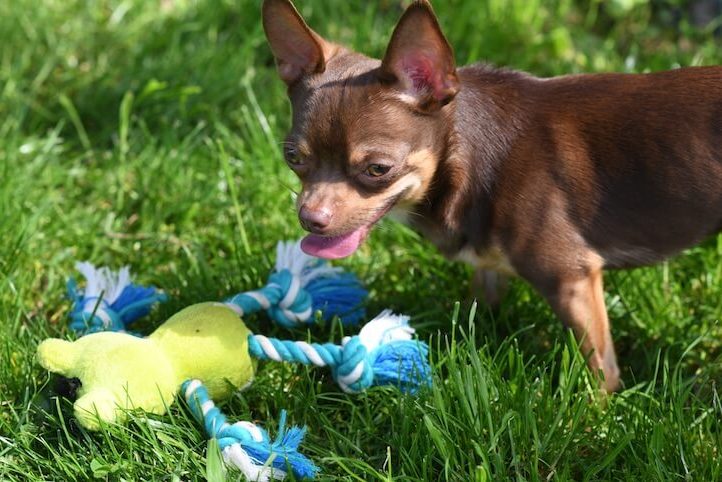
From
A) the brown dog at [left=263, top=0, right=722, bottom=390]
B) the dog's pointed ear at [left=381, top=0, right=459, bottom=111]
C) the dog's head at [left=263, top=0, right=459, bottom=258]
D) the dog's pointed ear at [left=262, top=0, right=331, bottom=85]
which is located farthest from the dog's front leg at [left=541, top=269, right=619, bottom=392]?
the dog's pointed ear at [left=262, top=0, right=331, bottom=85]

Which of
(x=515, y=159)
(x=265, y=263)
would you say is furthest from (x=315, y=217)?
(x=265, y=263)

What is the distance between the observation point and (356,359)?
323 cm

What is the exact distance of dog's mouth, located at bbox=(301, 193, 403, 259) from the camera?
3299 mm

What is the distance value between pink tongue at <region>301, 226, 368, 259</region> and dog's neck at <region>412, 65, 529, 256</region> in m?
0.30

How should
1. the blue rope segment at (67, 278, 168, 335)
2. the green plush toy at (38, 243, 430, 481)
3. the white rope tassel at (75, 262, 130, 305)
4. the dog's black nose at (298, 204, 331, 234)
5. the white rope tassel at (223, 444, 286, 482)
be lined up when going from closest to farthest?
the white rope tassel at (223, 444, 286, 482), the green plush toy at (38, 243, 430, 481), the dog's black nose at (298, 204, 331, 234), the blue rope segment at (67, 278, 168, 335), the white rope tassel at (75, 262, 130, 305)

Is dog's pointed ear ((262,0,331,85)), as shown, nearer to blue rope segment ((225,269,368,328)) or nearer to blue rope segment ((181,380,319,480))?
blue rope segment ((225,269,368,328))

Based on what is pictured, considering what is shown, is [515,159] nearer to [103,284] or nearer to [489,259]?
[489,259]

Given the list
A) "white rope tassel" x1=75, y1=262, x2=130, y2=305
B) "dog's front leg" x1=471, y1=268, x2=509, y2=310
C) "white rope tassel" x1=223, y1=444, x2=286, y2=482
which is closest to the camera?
"white rope tassel" x1=223, y1=444, x2=286, y2=482

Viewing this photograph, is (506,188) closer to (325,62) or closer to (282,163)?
(325,62)

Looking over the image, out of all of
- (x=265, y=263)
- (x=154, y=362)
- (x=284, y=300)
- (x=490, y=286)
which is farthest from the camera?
(x=265, y=263)

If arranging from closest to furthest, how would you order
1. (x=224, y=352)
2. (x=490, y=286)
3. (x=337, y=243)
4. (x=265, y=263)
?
1. (x=224, y=352)
2. (x=337, y=243)
3. (x=490, y=286)
4. (x=265, y=263)

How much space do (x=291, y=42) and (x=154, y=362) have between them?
1.17 m

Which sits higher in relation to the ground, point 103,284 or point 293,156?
point 293,156

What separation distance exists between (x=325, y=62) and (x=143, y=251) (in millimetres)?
1423
